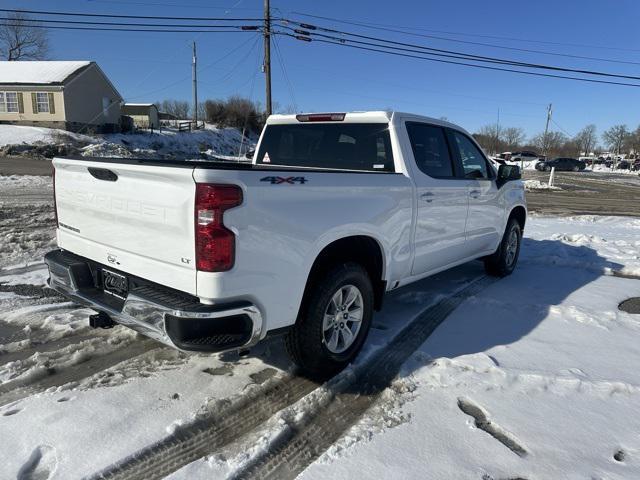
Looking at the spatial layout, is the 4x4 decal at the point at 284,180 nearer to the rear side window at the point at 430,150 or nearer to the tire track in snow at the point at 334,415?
the tire track in snow at the point at 334,415

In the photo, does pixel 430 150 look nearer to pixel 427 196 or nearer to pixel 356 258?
pixel 427 196

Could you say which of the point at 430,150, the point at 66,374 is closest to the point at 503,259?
the point at 430,150

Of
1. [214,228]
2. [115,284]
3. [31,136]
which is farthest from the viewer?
[31,136]

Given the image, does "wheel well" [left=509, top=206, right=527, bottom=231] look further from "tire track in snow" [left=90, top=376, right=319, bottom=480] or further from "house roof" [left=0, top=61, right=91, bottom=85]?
"house roof" [left=0, top=61, right=91, bottom=85]

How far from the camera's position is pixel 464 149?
5320 millimetres

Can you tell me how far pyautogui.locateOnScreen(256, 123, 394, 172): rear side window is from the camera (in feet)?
14.0

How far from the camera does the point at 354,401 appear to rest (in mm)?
3252

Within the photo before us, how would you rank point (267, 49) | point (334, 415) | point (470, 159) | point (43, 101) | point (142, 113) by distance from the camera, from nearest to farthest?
point (334, 415)
point (470, 159)
point (267, 49)
point (43, 101)
point (142, 113)

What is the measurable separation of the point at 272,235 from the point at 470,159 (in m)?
3.38

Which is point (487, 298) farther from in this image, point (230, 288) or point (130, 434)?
point (130, 434)

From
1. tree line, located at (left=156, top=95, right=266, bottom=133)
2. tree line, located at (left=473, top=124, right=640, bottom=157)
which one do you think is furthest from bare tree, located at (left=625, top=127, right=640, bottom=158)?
tree line, located at (left=156, top=95, right=266, bottom=133)

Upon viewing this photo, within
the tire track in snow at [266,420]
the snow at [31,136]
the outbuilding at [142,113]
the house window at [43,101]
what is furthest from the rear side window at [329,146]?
the outbuilding at [142,113]

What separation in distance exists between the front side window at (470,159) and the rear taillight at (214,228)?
10.9 feet

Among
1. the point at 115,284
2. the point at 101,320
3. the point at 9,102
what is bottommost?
the point at 101,320
